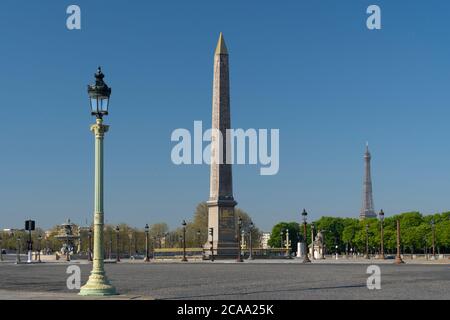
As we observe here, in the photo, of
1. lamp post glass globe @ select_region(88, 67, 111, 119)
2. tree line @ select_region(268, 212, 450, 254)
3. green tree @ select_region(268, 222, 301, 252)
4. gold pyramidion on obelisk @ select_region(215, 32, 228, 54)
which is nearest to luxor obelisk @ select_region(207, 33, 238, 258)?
gold pyramidion on obelisk @ select_region(215, 32, 228, 54)

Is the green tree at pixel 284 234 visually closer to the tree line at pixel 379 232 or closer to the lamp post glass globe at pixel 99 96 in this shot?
the tree line at pixel 379 232

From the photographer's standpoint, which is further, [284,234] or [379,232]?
[284,234]

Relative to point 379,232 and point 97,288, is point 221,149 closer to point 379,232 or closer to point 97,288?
point 97,288

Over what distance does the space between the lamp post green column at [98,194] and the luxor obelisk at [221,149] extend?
197ft

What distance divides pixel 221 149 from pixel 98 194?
62.0 m

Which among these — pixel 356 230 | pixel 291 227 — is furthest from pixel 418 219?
pixel 291 227

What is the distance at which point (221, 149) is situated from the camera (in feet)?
269

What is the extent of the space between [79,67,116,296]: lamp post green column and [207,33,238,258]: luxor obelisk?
5996 centimetres

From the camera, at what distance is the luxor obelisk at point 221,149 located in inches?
Answer: 3189

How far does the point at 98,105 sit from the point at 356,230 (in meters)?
142

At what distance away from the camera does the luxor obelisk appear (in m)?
81.0

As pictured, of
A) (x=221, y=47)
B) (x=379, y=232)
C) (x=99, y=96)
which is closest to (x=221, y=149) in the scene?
(x=221, y=47)

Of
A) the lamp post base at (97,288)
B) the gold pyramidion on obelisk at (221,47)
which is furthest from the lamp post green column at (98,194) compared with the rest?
the gold pyramidion on obelisk at (221,47)
